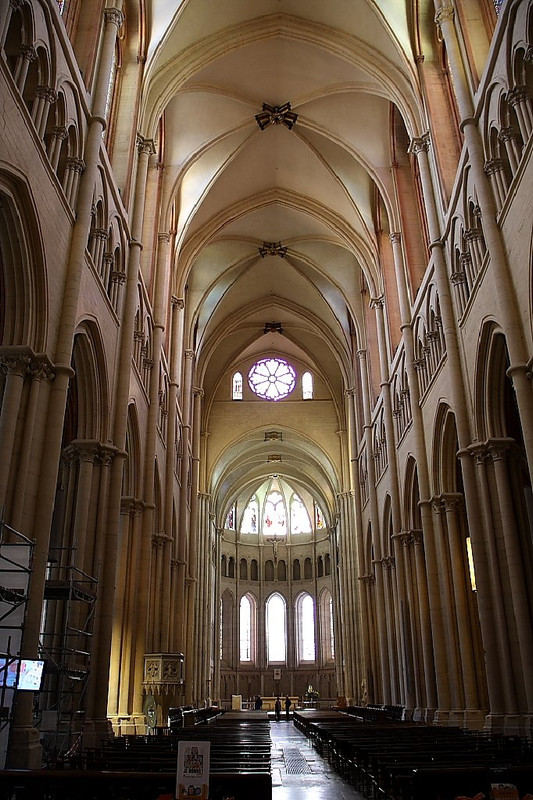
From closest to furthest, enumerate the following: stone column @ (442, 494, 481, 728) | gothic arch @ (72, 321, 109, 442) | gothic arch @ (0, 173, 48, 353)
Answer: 1. gothic arch @ (0, 173, 48, 353)
2. gothic arch @ (72, 321, 109, 442)
3. stone column @ (442, 494, 481, 728)

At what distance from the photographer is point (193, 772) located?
180 inches

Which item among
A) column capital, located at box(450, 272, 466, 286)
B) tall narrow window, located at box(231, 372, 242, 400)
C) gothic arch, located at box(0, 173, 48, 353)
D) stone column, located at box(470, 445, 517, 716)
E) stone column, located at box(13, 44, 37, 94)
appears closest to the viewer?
stone column, located at box(13, 44, 37, 94)

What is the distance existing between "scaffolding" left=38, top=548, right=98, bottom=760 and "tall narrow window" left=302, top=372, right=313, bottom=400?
28.2 metres

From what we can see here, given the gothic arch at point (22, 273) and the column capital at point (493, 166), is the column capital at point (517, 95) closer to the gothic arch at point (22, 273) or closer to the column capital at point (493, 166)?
the column capital at point (493, 166)

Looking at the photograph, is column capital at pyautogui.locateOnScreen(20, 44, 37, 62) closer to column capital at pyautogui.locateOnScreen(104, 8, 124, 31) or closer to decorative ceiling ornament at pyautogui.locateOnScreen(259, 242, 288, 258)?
column capital at pyautogui.locateOnScreen(104, 8, 124, 31)

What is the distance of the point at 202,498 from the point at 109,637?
24.2m

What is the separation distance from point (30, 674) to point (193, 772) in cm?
471

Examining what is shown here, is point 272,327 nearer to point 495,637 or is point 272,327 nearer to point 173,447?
point 173,447

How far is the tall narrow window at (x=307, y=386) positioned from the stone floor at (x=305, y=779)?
27211mm

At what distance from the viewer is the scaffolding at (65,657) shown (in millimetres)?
10477

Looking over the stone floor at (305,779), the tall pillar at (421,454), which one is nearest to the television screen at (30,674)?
the stone floor at (305,779)

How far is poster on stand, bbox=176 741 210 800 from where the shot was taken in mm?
4504

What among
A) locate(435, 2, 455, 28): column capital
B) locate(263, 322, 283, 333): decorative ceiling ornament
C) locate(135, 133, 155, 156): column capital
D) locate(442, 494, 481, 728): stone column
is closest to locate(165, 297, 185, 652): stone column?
locate(135, 133, 155, 156): column capital

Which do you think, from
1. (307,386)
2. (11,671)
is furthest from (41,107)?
(307,386)
